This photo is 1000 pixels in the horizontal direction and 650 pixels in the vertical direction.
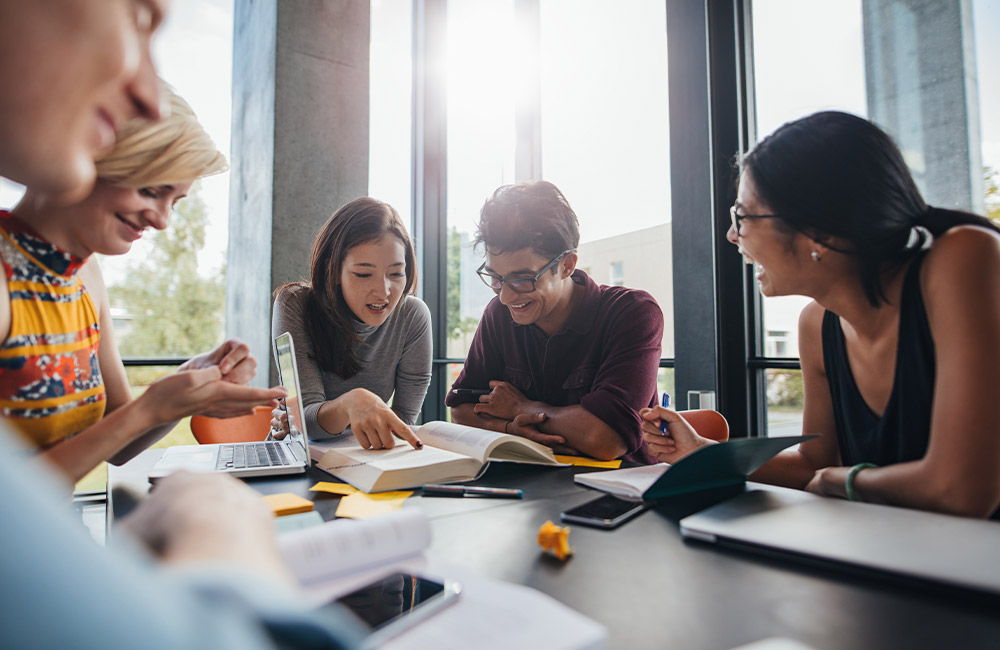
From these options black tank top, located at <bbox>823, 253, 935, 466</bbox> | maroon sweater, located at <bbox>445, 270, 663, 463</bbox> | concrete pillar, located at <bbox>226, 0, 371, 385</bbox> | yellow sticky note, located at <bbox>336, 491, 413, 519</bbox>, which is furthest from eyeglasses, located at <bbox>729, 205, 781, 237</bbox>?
concrete pillar, located at <bbox>226, 0, 371, 385</bbox>

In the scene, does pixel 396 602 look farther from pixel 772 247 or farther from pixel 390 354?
pixel 390 354

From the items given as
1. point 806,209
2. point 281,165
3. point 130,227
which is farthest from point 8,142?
point 281,165

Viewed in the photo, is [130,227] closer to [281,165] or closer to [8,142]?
[8,142]

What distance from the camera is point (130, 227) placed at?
1.15 m

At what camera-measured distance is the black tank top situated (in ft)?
3.86

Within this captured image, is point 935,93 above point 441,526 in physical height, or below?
above

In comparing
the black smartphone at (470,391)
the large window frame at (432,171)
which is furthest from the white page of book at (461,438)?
the large window frame at (432,171)

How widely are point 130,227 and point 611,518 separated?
3.73 ft

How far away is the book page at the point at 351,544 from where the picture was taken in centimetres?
55

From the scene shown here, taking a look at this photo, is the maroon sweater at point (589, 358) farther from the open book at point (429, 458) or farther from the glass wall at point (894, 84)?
the glass wall at point (894, 84)

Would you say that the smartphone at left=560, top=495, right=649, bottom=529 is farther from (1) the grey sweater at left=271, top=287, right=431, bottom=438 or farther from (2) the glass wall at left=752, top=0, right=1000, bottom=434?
(1) the grey sweater at left=271, top=287, right=431, bottom=438

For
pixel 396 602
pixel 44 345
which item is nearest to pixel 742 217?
pixel 396 602

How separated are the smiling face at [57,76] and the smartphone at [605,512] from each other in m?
0.82

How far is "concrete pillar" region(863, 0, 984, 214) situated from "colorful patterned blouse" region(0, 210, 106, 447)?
9.19 feet
